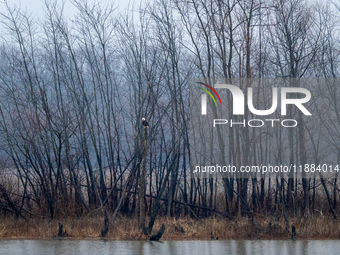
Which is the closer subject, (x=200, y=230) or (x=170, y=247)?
(x=170, y=247)

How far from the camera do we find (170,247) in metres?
7.94

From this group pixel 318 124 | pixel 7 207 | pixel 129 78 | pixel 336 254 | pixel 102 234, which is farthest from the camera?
pixel 129 78

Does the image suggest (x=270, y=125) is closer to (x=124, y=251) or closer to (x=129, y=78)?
(x=129, y=78)

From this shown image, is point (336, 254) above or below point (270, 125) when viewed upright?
below

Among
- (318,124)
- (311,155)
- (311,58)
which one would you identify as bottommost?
(311,155)

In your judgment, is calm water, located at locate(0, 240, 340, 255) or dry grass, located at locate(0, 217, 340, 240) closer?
calm water, located at locate(0, 240, 340, 255)

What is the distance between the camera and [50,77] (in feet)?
45.3

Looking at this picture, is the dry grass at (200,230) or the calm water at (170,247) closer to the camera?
the calm water at (170,247)

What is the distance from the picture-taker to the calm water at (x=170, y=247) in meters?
7.46

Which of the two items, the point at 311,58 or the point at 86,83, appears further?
the point at 86,83

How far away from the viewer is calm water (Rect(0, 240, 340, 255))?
7.46 meters

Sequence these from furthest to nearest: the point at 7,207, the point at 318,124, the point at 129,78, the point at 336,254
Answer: the point at 129,78
the point at 318,124
the point at 7,207
the point at 336,254

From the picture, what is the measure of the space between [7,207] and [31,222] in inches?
51.6

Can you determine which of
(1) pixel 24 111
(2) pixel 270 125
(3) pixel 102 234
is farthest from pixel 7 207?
(2) pixel 270 125
